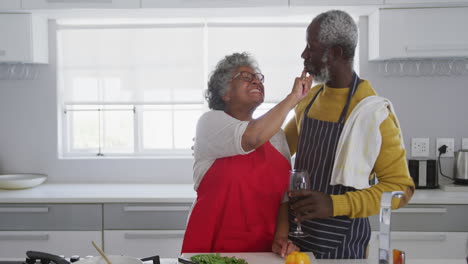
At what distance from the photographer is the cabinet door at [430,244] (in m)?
2.75

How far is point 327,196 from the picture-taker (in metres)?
1.58

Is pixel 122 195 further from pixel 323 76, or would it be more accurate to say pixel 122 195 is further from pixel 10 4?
pixel 323 76

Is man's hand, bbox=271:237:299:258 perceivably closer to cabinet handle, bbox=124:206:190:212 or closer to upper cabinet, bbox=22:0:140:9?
cabinet handle, bbox=124:206:190:212

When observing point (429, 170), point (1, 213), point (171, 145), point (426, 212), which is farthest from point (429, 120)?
point (1, 213)

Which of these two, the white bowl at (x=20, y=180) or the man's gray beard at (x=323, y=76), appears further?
the white bowl at (x=20, y=180)

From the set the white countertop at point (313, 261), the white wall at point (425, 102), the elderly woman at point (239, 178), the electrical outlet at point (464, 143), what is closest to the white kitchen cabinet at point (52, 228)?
the elderly woman at point (239, 178)

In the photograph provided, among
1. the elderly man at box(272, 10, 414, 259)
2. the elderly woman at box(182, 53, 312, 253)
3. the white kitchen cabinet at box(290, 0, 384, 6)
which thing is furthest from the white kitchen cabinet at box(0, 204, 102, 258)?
the white kitchen cabinet at box(290, 0, 384, 6)

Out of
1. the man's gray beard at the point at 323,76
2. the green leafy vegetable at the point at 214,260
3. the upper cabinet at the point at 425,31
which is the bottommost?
the green leafy vegetable at the point at 214,260

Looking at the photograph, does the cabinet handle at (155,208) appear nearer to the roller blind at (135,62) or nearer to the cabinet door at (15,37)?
the roller blind at (135,62)

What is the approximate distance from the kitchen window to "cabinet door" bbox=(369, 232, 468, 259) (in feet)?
4.00

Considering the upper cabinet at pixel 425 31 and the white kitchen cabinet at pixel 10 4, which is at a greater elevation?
the white kitchen cabinet at pixel 10 4

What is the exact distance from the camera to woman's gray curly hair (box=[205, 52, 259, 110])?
2.01m

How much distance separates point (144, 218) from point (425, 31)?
1.95m

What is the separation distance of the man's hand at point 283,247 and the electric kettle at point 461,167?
70.3 inches
